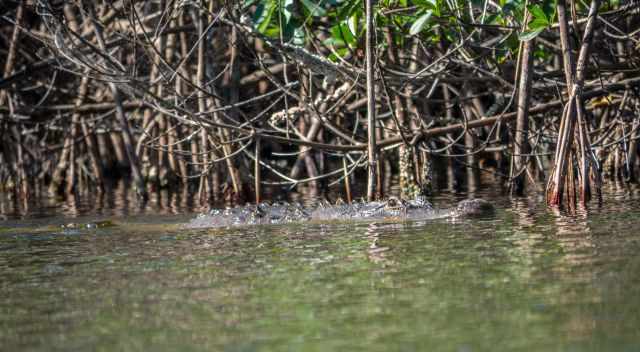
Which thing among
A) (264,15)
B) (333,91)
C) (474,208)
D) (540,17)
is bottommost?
(474,208)

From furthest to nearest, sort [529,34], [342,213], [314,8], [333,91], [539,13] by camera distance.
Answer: [333,91] → [342,213] → [529,34] → [539,13] → [314,8]

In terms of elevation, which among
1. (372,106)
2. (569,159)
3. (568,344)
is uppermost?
(372,106)

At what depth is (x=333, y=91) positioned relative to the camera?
10680 mm

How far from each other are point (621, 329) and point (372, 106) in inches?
169

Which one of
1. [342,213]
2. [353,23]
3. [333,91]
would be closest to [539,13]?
[353,23]

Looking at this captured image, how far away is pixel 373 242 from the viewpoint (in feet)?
21.2

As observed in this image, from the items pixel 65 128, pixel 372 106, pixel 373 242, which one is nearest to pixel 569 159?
pixel 372 106

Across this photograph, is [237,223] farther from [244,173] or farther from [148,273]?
[244,173]

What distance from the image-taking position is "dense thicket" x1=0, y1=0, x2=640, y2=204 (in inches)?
315

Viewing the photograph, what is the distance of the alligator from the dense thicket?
55 cm

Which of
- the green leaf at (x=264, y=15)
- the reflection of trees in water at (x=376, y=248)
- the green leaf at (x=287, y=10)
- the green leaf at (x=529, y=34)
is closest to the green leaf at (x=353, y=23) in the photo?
the green leaf at (x=287, y=10)

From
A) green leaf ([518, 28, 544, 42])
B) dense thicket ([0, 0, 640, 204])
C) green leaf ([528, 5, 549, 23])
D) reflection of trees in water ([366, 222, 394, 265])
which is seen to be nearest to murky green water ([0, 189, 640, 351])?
reflection of trees in water ([366, 222, 394, 265])

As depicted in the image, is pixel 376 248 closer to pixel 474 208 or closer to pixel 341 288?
pixel 341 288

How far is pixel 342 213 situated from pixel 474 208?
1024 millimetres
